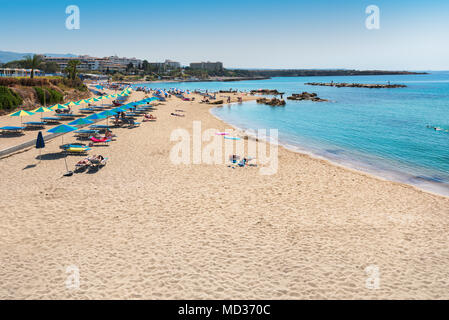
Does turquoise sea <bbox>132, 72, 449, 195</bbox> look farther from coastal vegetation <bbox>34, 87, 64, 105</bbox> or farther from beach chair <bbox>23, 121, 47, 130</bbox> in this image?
coastal vegetation <bbox>34, 87, 64, 105</bbox>

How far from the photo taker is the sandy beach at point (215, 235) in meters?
6.09

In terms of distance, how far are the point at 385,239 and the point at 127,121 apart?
2307 centimetres

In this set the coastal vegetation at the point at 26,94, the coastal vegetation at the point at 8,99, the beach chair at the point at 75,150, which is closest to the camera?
the beach chair at the point at 75,150

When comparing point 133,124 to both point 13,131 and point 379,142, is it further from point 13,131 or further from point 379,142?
point 379,142

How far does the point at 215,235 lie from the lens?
8125 millimetres

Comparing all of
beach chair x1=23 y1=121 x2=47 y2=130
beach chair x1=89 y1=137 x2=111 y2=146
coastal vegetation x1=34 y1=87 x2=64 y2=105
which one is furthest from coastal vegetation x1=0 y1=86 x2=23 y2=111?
beach chair x1=89 y1=137 x2=111 y2=146

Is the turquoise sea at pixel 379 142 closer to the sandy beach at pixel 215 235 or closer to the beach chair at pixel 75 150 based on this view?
the sandy beach at pixel 215 235

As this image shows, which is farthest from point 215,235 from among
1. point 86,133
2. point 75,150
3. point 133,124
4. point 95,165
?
point 133,124

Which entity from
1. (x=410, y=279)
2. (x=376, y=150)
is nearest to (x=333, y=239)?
(x=410, y=279)

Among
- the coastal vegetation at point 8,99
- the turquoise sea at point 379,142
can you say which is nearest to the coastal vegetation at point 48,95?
the coastal vegetation at point 8,99

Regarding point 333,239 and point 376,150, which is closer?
point 333,239

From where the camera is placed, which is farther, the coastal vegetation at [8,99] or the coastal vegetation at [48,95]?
the coastal vegetation at [48,95]

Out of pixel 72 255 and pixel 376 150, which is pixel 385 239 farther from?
pixel 376 150
